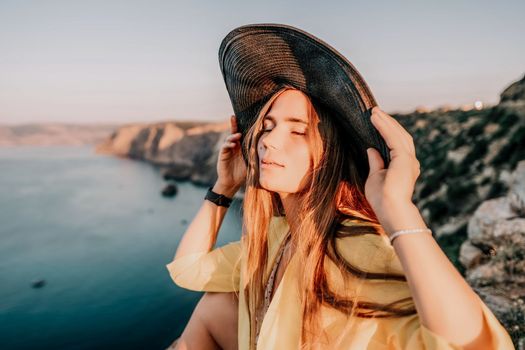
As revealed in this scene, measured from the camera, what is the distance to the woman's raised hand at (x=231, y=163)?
188 cm

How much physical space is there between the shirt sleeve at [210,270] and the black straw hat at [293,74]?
0.69 meters

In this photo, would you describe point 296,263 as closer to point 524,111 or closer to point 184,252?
point 184,252

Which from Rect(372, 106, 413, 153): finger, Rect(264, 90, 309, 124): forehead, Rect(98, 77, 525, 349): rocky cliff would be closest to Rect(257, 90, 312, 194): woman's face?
Rect(264, 90, 309, 124): forehead

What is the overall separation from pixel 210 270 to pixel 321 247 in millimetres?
759

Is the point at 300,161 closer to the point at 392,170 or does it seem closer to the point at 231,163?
the point at 392,170

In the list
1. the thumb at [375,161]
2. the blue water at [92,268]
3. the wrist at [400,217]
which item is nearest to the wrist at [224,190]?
the blue water at [92,268]

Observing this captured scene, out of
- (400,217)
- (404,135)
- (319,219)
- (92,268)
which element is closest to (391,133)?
(404,135)

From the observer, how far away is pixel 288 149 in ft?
4.56

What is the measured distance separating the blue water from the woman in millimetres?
480

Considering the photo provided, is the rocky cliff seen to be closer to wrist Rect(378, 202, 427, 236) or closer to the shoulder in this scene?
the shoulder

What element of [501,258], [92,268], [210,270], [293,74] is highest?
[293,74]

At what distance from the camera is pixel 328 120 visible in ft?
4.54

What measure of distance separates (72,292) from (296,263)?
2055 centimetres

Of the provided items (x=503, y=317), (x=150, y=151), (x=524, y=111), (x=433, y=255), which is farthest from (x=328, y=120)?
(x=150, y=151)
